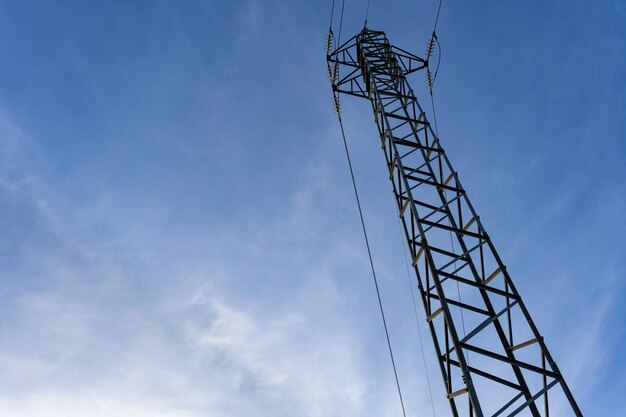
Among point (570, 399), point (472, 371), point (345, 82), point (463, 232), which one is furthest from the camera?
point (345, 82)

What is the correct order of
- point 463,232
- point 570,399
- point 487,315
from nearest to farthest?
point 570,399
point 487,315
point 463,232

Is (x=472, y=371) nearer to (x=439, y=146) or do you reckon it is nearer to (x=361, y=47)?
(x=439, y=146)

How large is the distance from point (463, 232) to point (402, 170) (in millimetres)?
2828

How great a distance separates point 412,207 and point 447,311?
349cm

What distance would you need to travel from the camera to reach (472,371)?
823 centimetres

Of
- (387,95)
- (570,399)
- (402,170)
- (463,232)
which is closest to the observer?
(570,399)

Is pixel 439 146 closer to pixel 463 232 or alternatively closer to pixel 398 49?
pixel 463 232

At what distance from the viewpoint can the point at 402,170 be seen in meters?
12.4

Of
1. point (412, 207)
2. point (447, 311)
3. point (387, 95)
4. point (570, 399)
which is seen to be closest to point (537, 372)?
point (570, 399)

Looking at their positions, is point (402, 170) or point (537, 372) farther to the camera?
point (402, 170)

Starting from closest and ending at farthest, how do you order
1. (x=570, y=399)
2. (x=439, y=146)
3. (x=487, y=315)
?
(x=570, y=399), (x=487, y=315), (x=439, y=146)

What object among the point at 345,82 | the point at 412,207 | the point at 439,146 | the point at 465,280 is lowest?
the point at 465,280

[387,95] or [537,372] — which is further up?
[387,95]

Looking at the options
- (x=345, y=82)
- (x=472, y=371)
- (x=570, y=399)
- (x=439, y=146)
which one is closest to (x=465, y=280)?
(x=472, y=371)
